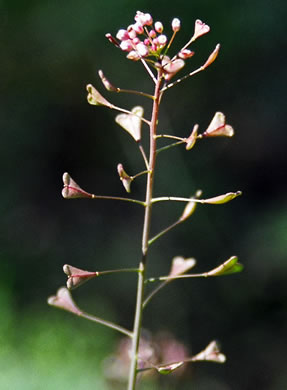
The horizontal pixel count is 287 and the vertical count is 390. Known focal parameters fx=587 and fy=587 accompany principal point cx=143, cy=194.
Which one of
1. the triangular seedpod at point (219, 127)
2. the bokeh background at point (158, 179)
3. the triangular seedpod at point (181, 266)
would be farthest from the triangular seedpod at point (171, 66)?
the bokeh background at point (158, 179)

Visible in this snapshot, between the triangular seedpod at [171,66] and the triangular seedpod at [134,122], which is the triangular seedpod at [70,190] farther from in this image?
the triangular seedpod at [171,66]

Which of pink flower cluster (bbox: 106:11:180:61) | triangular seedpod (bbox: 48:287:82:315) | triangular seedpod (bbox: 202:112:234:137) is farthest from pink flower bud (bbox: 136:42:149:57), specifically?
triangular seedpod (bbox: 48:287:82:315)

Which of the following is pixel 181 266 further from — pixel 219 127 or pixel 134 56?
pixel 134 56

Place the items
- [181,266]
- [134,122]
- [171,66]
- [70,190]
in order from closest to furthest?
1. [171,66]
2. [70,190]
3. [134,122]
4. [181,266]

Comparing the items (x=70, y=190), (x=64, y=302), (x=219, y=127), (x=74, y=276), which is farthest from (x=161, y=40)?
(x=64, y=302)

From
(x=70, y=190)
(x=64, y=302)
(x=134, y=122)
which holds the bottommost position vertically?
(x=64, y=302)

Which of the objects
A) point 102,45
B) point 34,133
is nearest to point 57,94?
point 34,133

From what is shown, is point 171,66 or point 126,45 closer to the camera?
point 171,66

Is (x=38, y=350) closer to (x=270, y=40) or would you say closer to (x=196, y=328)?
(x=196, y=328)
